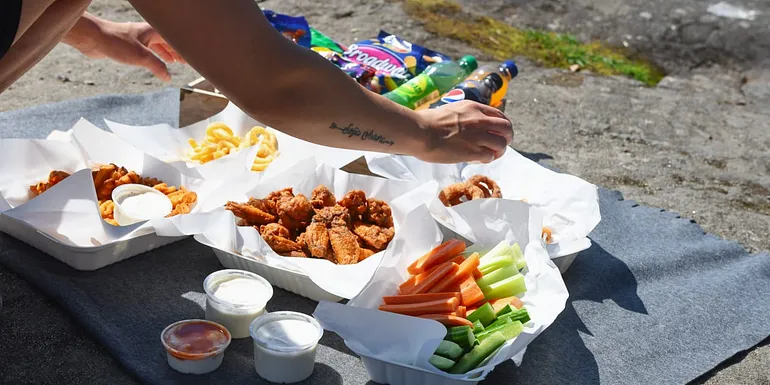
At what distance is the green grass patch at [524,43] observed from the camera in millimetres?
5676

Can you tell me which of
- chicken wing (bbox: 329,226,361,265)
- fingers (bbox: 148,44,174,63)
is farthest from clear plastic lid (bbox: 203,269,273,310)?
fingers (bbox: 148,44,174,63)

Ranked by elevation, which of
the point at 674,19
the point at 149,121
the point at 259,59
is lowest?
the point at 674,19

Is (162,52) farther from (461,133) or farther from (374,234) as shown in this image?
(461,133)

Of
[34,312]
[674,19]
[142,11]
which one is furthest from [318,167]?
[674,19]

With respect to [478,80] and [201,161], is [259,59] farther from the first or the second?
[478,80]

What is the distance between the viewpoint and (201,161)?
313cm

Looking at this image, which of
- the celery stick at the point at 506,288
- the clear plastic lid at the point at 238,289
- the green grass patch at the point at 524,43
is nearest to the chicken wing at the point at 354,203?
the clear plastic lid at the point at 238,289

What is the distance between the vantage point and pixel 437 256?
8.07 feet

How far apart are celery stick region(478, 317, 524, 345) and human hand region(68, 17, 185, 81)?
1546 mm

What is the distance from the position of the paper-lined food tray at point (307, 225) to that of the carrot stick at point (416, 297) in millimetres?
111

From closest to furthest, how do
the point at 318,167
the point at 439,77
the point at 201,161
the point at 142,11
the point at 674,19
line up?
the point at 142,11 → the point at 318,167 → the point at 201,161 → the point at 439,77 → the point at 674,19

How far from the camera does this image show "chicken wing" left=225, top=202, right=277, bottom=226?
2.63 meters

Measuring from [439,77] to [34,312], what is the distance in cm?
195

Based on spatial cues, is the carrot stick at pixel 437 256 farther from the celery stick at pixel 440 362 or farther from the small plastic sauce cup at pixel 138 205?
the small plastic sauce cup at pixel 138 205
